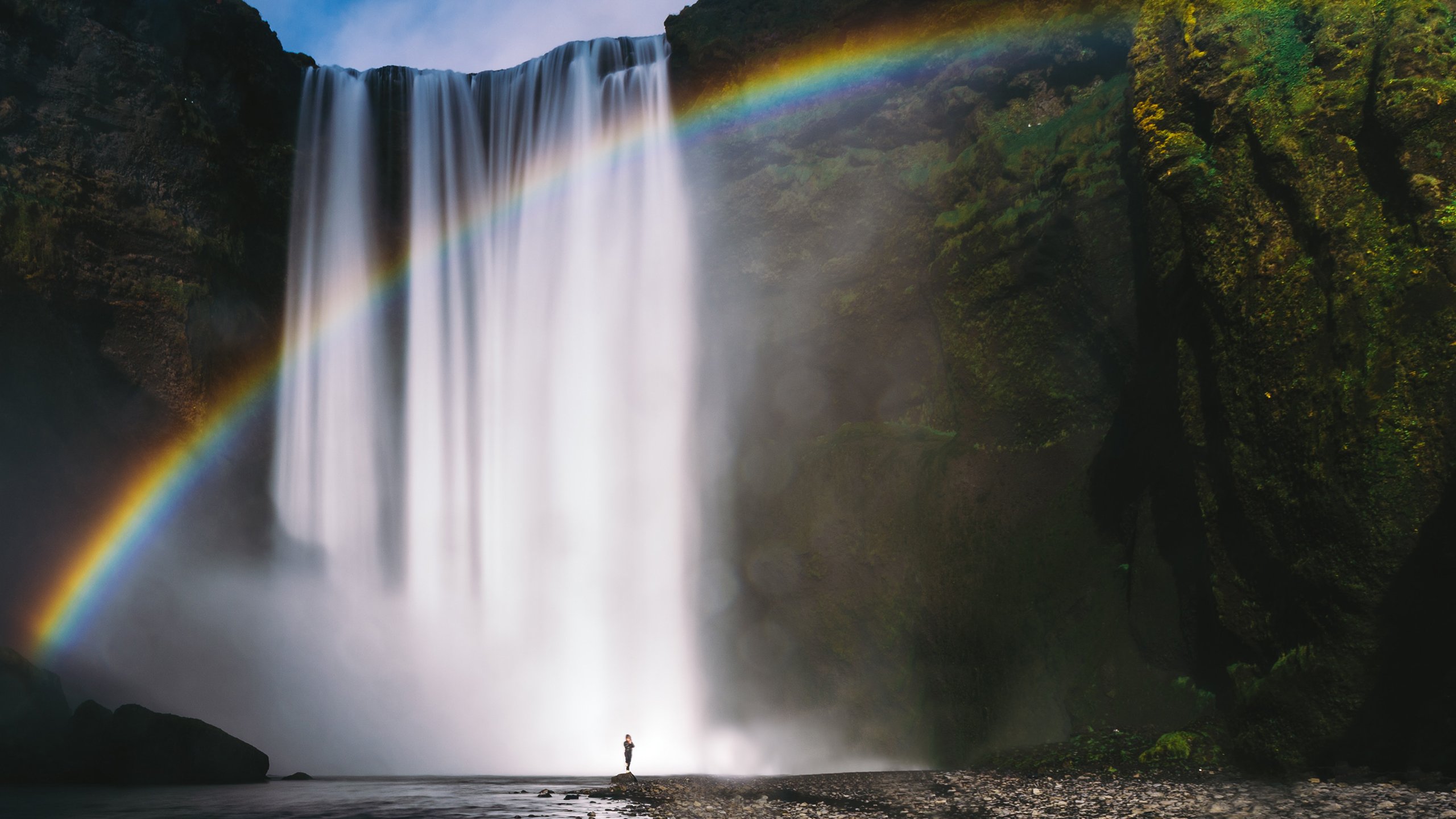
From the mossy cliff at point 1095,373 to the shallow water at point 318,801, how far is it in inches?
301

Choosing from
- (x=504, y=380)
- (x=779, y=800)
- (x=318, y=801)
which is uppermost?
(x=504, y=380)

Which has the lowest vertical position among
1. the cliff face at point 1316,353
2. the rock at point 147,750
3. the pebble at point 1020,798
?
the pebble at point 1020,798

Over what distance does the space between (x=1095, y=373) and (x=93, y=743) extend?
75.3 ft

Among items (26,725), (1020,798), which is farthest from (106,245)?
(1020,798)

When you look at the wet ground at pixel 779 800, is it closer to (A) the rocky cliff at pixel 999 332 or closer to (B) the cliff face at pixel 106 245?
(A) the rocky cliff at pixel 999 332

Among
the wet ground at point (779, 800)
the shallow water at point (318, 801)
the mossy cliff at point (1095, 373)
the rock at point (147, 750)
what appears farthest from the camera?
the rock at point (147, 750)

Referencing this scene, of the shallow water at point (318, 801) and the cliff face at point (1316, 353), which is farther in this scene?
the shallow water at point (318, 801)

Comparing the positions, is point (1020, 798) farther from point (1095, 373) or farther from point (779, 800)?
point (1095, 373)

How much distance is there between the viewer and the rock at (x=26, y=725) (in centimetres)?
1734

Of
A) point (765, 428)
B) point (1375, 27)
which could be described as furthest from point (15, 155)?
point (1375, 27)

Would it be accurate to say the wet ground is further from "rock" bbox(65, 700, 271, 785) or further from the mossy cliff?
the mossy cliff

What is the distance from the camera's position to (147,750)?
58.4 ft

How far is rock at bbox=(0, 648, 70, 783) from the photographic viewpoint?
56.9 ft

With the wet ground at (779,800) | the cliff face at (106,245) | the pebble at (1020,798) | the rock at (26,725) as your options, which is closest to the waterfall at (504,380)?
the cliff face at (106,245)
